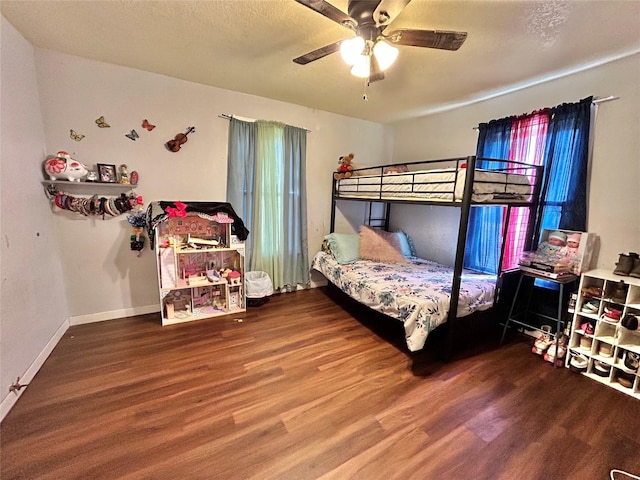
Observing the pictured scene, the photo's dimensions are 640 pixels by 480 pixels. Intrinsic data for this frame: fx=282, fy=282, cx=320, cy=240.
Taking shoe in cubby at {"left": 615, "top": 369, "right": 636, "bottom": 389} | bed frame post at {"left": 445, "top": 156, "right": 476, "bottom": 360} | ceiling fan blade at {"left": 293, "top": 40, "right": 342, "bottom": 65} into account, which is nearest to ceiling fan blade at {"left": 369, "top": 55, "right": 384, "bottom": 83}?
ceiling fan blade at {"left": 293, "top": 40, "right": 342, "bottom": 65}

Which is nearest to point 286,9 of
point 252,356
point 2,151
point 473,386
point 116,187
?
point 2,151

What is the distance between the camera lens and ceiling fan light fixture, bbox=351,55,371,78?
65.5 inches

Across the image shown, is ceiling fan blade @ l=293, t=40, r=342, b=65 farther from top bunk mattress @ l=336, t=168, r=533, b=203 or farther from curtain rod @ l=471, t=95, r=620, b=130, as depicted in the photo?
curtain rod @ l=471, t=95, r=620, b=130

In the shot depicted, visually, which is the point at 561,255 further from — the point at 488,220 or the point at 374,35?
the point at 374,35

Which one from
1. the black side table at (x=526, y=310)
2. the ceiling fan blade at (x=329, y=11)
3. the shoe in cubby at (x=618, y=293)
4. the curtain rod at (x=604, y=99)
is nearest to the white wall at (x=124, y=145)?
the ceiling fan blade at (x=329, y=11)

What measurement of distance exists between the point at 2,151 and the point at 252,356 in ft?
7.27

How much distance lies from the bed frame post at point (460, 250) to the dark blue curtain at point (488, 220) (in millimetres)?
931

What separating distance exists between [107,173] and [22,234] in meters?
0.88

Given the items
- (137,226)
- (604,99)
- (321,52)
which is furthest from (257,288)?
(604,99)

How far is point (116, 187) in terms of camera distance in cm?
274

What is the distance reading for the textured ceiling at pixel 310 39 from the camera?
66.9 inches

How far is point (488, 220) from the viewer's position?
304 cm

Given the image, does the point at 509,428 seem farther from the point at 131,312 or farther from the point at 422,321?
the point at 131,312

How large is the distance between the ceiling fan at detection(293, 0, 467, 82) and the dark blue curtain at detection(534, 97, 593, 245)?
166cm
